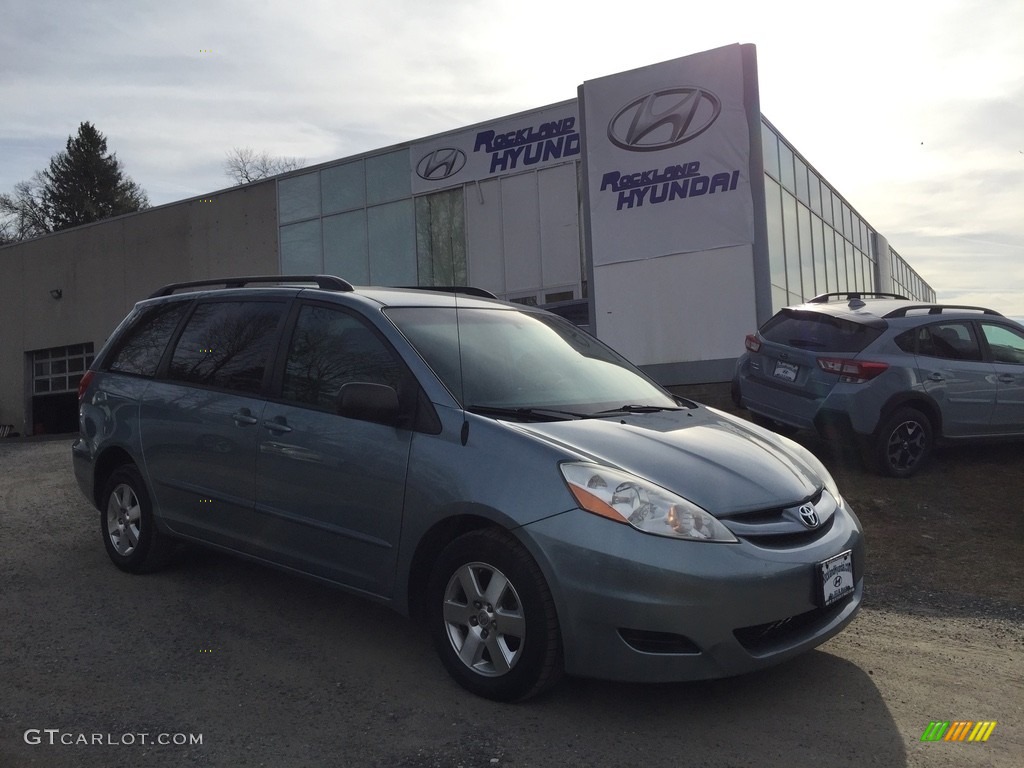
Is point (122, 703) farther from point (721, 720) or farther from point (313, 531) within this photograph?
point (721, 720)

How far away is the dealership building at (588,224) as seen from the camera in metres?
15.7

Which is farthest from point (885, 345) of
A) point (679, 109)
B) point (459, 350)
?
point (679, 109)

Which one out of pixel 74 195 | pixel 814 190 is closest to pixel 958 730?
pixel 814 190

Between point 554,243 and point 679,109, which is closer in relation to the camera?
point 679,109

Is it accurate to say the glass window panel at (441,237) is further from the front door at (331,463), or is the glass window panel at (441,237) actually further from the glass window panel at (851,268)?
the front door at (331,463)

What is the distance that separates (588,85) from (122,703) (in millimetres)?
15287

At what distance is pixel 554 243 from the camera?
61.6ft

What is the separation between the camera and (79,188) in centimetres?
5784

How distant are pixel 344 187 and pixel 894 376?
56.1 feet

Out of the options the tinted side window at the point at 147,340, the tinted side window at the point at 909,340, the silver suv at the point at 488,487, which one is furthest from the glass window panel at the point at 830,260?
the tinted side window at the point at 147,340

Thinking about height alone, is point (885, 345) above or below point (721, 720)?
above

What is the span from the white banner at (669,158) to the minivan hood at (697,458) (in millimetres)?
12161

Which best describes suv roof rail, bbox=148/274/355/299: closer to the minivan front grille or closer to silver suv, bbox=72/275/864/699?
silver suv, bbox=72/275/864/699

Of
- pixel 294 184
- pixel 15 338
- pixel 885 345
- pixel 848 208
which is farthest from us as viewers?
pixel 15 338
